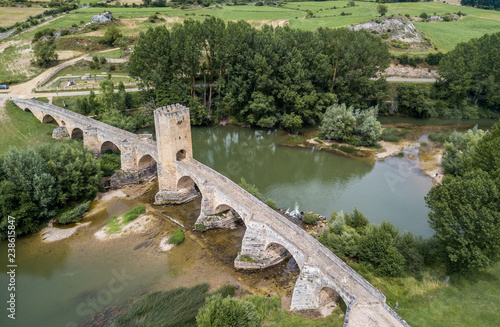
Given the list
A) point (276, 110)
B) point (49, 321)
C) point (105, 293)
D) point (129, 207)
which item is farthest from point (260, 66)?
point (49, 321)

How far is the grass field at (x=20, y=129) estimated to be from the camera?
3450 cm

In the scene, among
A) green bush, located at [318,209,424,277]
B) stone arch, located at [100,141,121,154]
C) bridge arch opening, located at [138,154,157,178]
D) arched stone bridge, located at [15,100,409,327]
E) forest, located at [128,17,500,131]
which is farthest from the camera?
forest, located at [128,17,500,131]

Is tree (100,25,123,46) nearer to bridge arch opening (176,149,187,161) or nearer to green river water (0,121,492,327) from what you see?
green river water (0,121,492,327)

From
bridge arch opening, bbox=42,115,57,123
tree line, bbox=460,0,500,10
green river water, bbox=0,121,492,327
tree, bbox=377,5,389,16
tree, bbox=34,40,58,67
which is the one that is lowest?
green river water, bbox=0,121,492,327

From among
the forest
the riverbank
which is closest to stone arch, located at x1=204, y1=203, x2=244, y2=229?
the riverbank

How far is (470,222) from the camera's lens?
639 inches

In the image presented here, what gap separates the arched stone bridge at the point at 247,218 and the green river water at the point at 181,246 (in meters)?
1.73

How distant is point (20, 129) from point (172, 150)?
2493cm

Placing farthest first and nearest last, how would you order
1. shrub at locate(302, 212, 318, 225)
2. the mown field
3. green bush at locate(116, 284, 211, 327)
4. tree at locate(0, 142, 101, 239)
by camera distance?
the mown field
shrub at locate(302, 212, 318, 225)
tree at locate(0, 142, 101, 239)
green bush at locate(116, 284, 211, 327)

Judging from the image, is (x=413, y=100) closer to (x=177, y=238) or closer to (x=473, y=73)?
(x=473, y=73)

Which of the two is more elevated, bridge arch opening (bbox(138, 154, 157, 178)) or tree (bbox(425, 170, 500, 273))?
tree (bbox(425, 170, 500, 273))

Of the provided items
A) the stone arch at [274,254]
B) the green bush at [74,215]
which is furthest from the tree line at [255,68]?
the stone arch at [274,254]

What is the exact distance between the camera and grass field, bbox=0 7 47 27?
227 ft

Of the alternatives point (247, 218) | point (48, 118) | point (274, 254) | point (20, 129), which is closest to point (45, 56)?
point (48, 118)
